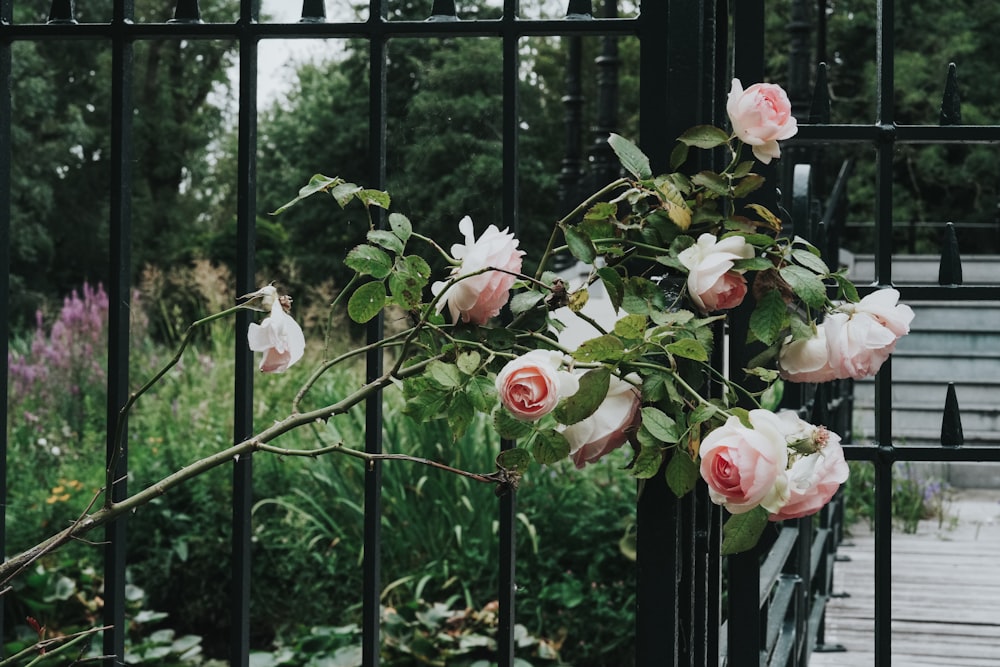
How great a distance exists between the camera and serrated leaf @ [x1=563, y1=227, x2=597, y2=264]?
1.15m

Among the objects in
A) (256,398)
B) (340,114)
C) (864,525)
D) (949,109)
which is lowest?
(864,525)

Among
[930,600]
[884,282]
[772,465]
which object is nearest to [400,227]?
[772,465]

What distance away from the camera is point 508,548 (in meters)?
1.31

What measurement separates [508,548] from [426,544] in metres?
2.44

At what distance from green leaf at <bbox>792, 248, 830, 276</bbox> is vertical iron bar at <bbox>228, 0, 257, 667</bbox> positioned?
0.69 m

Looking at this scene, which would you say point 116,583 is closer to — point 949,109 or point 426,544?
point 949,109

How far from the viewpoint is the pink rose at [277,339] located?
114 cm

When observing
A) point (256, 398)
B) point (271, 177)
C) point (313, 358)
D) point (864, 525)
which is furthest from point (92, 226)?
point (864, 525)

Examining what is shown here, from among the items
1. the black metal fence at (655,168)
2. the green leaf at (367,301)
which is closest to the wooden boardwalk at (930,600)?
the black metal fence at (655,168)

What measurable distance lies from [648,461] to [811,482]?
0.17 metres

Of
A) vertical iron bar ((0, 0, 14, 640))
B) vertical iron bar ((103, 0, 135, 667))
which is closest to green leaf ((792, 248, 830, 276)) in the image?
vertical iron bar ((103, 0, 135, 667))

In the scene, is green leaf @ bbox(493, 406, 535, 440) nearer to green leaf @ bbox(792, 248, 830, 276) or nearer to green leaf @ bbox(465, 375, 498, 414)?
green leaf @ bbox(465, 375, 498, 414)

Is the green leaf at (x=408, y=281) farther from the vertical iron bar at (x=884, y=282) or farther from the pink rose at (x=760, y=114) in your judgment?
the vertical iron bar at (x=884, y=282)

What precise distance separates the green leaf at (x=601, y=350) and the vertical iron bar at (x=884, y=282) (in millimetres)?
453
